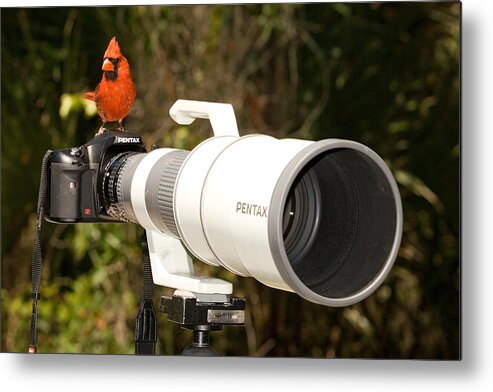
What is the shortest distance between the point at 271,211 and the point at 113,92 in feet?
3.26

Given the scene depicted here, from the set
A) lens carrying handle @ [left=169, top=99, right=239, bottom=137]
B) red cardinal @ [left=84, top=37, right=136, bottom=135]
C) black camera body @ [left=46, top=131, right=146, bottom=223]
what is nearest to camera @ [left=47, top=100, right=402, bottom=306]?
lens carrying handle @ [left=169, top=99, right=239, bottom=137]

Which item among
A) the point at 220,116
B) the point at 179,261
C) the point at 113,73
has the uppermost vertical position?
the point at 113,73

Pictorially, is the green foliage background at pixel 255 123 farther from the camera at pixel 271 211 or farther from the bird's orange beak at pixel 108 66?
the camera at pixel 271 211

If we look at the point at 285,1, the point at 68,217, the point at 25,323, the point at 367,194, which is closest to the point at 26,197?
the point at 25,323

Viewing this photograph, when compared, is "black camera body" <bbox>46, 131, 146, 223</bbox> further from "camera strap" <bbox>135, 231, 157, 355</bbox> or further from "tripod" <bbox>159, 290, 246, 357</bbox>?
"tripod" <bbox>159, 290, 246, 357</bbox>

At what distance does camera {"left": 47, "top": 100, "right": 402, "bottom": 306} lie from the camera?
4.46 feet

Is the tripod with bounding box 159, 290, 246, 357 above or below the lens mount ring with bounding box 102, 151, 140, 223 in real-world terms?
below

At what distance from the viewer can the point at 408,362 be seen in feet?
7.58

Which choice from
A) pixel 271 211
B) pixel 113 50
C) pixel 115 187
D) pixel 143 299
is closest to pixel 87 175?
pixel 115 187

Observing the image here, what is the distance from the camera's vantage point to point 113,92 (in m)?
2.24

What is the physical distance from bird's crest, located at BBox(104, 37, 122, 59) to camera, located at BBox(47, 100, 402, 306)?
1.85ft

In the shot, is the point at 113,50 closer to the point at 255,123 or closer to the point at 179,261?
the point at 255,123

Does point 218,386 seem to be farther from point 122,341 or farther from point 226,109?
point 226,109

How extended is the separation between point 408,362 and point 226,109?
0.88 m
